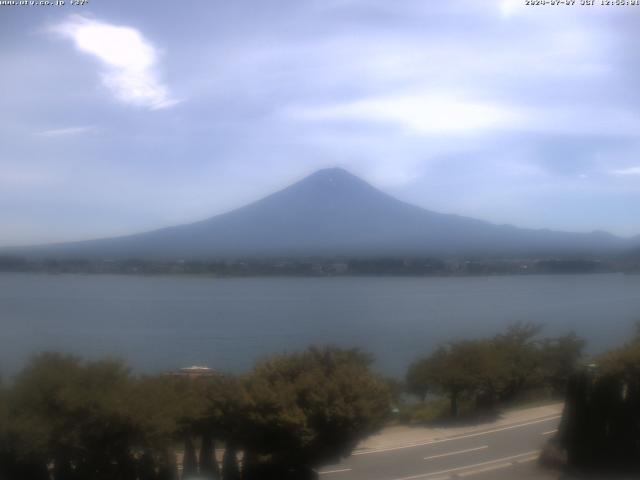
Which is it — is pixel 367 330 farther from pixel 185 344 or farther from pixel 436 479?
pixel 436 479

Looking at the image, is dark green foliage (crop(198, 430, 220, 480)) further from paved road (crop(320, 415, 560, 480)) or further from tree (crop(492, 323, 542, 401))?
tree (crop(492, 323, 542, 401))

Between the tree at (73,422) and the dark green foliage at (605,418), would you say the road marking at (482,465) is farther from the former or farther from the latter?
the tree at (73,422)

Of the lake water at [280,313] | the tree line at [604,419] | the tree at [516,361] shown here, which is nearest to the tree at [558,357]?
the tree at [516,361]

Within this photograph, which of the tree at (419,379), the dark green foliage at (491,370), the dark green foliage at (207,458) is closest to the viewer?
the dark green foliage at (207,458)

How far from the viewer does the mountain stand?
170 ft

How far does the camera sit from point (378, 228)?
8050cm

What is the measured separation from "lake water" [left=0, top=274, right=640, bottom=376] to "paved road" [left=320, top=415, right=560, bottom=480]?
3.49 metres

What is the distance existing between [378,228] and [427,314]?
4279cm

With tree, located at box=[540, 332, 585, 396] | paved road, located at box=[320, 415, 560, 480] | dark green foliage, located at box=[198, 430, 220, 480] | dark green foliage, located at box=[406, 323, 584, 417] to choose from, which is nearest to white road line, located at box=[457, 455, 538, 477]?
paved road, located at box=[320, 415, 560, 480]

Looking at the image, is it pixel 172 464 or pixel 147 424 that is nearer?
pixel 147 424

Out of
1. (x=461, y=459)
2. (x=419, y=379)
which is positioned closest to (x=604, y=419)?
(x=461, y=459)

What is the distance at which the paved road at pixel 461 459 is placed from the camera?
32.2 ft

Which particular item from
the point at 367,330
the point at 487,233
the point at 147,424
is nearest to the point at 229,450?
the point at 147,424

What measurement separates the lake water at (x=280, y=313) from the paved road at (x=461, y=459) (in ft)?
11.5
